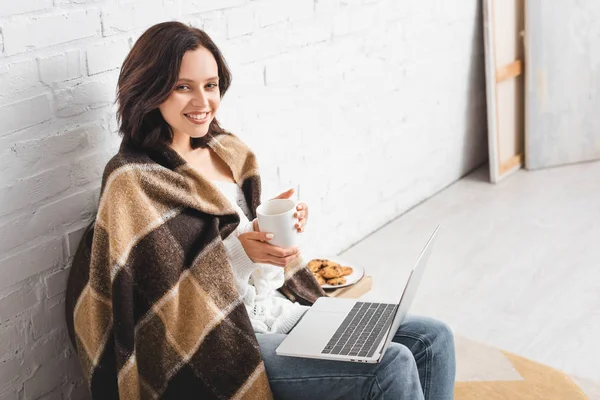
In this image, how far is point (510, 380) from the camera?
2346 millimetres

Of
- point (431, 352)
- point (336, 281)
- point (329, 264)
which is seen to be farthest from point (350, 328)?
point (329, 264)

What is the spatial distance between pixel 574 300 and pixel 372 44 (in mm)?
1134

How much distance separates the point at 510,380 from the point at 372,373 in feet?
2.71

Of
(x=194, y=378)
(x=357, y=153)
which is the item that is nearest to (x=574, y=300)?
(x=357, y=153)

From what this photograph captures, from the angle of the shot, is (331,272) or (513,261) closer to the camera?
(331,272)

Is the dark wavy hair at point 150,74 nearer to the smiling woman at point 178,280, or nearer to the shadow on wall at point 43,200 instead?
the smiling woman at point 178,280

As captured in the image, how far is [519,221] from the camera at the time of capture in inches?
137

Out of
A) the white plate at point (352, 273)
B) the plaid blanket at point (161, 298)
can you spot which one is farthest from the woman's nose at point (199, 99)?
the white plate at point (352, 273)

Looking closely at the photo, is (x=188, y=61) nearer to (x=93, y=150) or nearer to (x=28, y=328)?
(x=93, y=150)

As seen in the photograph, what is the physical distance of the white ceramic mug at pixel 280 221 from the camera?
1665 mm

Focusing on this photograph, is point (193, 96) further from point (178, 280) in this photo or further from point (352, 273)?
point (352, 273)

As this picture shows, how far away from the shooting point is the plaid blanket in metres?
1.69

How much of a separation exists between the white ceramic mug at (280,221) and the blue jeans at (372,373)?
0.23 meters

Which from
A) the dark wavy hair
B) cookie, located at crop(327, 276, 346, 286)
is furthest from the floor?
the dark wavy hair
